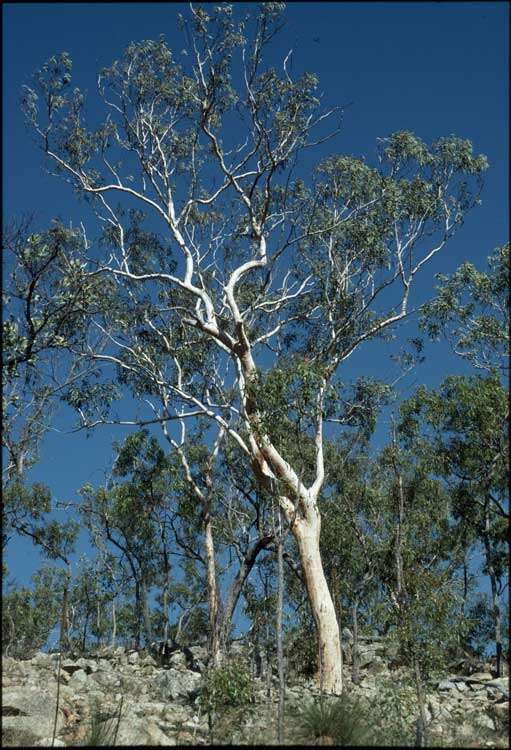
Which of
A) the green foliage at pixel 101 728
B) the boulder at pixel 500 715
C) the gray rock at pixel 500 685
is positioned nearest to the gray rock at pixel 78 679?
the green foliage at pixel 101 728

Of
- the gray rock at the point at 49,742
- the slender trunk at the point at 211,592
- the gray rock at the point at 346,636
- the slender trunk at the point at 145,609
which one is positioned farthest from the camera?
the gray rock at the point at 346,636

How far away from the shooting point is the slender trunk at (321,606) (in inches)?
589

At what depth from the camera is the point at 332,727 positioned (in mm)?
9312

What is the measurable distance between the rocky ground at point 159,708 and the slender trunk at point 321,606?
1.55 ft

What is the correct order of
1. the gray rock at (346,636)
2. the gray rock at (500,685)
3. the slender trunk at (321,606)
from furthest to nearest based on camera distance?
1. the gray rock at (346,636)
2. the slender trunk at (321,606)
3. the gray rock at (500,685)

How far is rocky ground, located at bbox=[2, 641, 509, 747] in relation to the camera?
9.66 meters

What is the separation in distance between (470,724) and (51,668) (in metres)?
6.69

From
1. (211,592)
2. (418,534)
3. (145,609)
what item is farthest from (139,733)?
(145,609)

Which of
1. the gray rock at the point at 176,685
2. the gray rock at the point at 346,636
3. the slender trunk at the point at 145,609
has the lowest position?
the gray rock at the point at 176,685

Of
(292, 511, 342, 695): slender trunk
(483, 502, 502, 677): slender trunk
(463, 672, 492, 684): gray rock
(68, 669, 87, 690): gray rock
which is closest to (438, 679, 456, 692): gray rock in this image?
(463, 672, 492, 684): gray rock

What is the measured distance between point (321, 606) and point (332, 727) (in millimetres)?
6355

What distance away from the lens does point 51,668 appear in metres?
14.7

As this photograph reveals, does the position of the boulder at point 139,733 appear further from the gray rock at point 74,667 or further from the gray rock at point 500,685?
the gray rock at point 500,685

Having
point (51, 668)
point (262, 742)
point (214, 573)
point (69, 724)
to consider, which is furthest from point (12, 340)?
point (214, 573)
